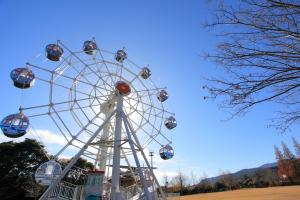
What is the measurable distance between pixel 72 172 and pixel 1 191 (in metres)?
9.03

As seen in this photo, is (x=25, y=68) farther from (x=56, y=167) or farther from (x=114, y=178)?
(x=114, y=178)

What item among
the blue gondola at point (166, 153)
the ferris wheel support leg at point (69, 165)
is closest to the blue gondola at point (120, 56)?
the ferris wheel support leg at point (69, 165)

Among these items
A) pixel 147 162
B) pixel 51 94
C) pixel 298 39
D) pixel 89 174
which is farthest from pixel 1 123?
pixel 298 39

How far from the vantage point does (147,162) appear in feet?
46.0

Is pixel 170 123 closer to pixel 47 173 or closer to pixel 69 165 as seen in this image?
pixel 69 165

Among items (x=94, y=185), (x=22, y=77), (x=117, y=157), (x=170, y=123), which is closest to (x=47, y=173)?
(x=94, y=185)

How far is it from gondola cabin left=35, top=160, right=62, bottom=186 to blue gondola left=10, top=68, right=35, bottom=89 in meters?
3.85

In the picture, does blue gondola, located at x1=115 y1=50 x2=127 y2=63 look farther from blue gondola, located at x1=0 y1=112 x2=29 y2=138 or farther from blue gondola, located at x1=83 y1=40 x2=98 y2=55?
blue gondola, located at x1=0 y1=112 x2=29 y2=138

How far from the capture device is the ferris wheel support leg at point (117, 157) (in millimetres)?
12328

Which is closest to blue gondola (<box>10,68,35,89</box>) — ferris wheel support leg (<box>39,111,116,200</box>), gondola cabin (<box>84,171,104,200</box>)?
ferris wheel support leg (<box>39,111,116,200</box>)

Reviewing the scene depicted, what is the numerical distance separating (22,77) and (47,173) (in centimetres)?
458

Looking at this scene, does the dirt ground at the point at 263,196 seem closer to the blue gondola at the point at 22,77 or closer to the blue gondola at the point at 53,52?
the blue gondola at the point at 22,77

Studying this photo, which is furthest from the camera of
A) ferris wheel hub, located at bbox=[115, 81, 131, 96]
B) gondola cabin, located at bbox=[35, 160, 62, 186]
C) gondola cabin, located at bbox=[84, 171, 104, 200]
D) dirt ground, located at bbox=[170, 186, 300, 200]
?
dirt ground, located at bbox=[170, 186, 300, 200]

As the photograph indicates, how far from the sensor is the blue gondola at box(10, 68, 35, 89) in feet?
37.9
